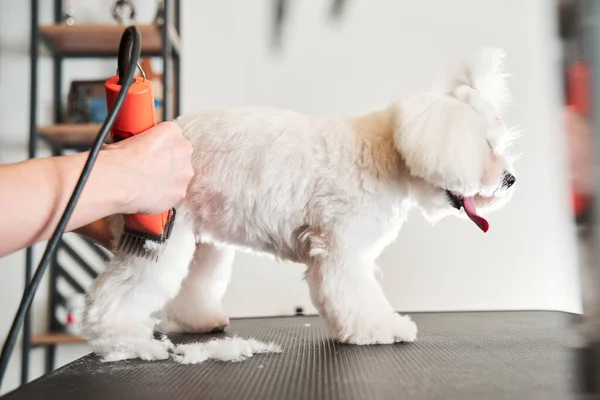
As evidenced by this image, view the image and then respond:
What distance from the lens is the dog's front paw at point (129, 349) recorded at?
759 mm

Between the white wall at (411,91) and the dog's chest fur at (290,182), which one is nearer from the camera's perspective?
the dog's chest fur at (290,182)

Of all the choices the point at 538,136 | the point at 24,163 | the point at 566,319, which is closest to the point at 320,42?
the point at 538,136

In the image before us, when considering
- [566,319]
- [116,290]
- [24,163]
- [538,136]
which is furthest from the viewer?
[538,136]

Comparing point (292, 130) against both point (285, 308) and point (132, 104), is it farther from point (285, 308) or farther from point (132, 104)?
point (285, 308)

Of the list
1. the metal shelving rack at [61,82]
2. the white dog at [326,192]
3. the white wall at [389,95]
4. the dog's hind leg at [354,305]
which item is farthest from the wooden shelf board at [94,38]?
the dog's hind leg at [354,305]

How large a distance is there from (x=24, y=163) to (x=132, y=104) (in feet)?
0.60

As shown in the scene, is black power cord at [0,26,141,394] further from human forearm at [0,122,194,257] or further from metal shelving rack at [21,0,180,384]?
metal shelving rack at [21,0,180,384]

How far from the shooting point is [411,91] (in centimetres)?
188

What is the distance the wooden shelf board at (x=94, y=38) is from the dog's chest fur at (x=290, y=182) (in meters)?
0.84

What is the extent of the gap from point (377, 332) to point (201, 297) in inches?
17.1

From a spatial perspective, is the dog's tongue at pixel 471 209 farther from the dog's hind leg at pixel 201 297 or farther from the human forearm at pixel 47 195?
the human forearm at pixel 47 195

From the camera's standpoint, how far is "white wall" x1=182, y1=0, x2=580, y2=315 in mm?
1868

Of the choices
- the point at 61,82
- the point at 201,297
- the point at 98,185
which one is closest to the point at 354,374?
the point at 98,185

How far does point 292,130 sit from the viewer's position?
98cm
